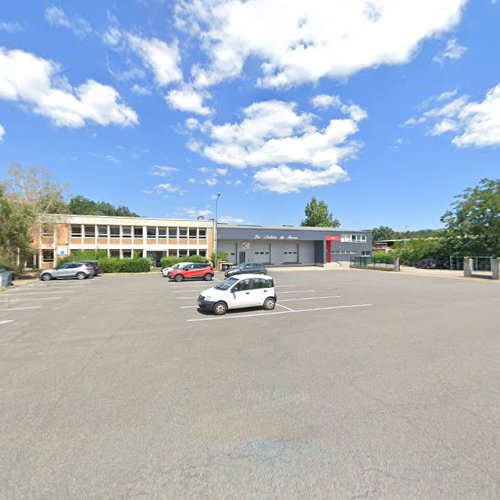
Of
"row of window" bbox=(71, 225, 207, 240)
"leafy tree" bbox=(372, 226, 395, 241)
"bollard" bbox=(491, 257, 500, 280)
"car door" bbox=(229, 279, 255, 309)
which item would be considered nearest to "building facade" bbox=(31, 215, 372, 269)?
"row of window" bbox=(71, 225, 207, 240)

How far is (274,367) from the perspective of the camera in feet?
18.5

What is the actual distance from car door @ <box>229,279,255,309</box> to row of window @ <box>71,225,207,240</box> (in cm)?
2720

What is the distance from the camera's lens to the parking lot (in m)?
2.78

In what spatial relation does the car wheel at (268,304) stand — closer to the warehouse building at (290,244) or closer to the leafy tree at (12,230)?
the leafy tree at (12,230)

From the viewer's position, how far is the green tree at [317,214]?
62.9 meters

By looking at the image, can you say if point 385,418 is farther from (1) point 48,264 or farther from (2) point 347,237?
(2) point 347,237

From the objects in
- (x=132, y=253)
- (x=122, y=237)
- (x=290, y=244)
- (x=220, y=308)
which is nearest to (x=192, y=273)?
(x=220, y=308)

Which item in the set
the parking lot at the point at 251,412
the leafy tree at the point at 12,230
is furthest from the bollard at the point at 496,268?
the leafy tree at the point at 12,230

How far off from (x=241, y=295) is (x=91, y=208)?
3434 inches

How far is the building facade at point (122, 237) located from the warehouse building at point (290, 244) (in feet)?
12.7

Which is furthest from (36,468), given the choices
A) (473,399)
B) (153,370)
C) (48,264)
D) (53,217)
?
(48,264)

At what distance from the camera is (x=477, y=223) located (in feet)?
102

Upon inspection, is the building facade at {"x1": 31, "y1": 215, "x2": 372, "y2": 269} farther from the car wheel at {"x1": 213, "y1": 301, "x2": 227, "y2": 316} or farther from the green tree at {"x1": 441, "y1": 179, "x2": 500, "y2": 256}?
the car wheel at {"x1": 213, "y1": 301, "x2": 227, "y2": 316}

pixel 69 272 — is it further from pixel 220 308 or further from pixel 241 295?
pixel 241 295
